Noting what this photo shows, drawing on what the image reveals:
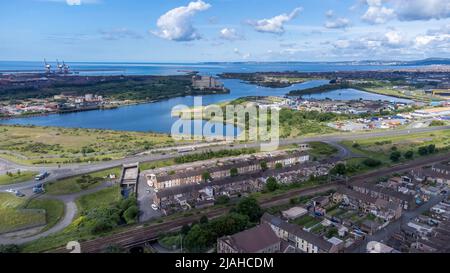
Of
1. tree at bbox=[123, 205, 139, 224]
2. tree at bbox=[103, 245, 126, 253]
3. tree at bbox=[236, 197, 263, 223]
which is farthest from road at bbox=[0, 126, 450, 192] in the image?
tree at bbox=[236, 197, 263, 223]

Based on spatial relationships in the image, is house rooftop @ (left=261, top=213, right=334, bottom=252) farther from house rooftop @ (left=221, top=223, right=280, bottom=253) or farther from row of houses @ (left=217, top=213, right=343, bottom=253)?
house rooftop @ (left=221, top=223, right=280, bottom=253)

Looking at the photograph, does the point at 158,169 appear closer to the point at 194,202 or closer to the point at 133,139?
the point at 194,202

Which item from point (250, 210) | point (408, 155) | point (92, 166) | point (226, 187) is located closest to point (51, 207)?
point (92, 166)

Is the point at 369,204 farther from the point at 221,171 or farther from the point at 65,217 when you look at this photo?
the point at 65,217

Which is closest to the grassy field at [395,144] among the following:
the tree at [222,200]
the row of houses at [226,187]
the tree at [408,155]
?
the tree at [408,155]

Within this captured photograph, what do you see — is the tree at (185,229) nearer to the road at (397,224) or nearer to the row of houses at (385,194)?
the road at (397,224)
